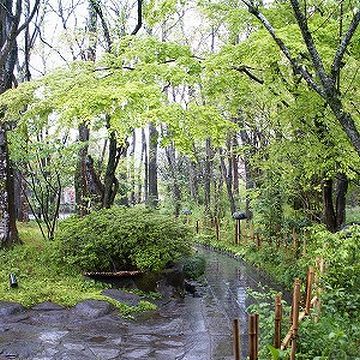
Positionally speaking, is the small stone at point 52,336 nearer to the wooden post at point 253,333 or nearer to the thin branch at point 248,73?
the wooden post at point 253,333

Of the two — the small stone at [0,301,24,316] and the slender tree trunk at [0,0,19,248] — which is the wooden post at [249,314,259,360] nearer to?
the small stone at [0,301,24,316]

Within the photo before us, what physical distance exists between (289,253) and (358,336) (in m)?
5.95

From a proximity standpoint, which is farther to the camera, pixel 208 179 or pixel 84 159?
pixel 208 179

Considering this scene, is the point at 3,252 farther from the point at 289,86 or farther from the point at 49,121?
the point at 289,86

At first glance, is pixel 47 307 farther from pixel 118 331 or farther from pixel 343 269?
pixel 343 269

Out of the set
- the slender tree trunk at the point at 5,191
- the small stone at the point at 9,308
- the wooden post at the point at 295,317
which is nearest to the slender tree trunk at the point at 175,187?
the slender tree trunk at the point at 5,191

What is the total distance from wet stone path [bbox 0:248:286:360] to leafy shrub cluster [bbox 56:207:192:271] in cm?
95

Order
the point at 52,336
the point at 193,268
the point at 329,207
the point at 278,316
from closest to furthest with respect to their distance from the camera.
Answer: the point at 278,316, the point at 52,336, the point at 329,207, the point at 193,268

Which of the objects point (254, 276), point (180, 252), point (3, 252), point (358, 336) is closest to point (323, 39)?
point (358, 336)

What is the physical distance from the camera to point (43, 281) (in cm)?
802

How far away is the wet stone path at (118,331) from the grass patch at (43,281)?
230 millimetres

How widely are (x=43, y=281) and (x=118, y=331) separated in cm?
235

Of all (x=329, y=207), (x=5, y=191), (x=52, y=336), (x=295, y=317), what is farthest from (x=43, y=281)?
(x=295, y=317)

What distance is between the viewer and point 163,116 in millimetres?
6402
